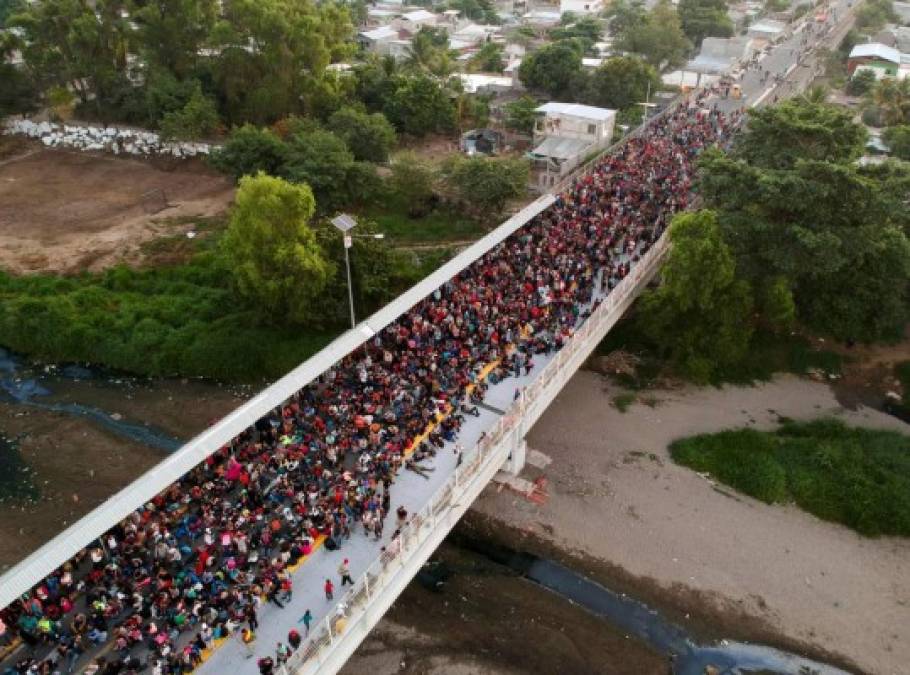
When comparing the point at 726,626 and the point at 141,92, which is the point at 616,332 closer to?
the point at 726,626

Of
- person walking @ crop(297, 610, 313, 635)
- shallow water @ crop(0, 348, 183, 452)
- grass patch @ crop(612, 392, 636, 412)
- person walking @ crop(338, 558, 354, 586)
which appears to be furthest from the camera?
grass patch @ crop(612, 392, 636, 412)

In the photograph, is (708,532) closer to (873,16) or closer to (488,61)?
(488,61)

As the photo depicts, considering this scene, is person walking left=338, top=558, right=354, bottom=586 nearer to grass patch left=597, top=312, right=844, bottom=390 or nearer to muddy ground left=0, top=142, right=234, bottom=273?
grass patch left=597, top=312, right=844, bottom=390

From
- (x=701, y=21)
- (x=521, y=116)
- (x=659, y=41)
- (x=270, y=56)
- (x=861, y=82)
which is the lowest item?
(x=861, y=82)

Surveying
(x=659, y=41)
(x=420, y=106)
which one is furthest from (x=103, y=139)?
(x=659, y=41)

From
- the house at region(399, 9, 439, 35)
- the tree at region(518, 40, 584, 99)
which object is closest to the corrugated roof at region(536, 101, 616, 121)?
the tree at region(518, 40, 584, 99)

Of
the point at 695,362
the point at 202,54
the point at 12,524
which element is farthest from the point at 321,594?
the point at 202,54

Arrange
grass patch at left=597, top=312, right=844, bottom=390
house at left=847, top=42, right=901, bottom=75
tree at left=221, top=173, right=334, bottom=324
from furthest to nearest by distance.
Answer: house at left=847, top=42, right=901, bottom=75 < grass patch at left=597, top=312, right=844, bottom=390 < tree at left=221, top=173, right=334, bottom=324
